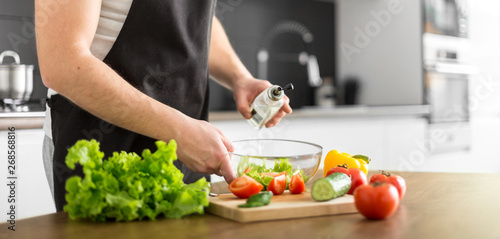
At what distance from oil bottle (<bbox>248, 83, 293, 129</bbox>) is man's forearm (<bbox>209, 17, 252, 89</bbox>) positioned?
177mm

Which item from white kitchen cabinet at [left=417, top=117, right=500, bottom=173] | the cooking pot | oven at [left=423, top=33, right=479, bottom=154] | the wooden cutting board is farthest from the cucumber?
oven at [left=423, top=33, right=479, bottom=154]

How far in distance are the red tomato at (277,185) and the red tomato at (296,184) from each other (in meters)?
0.02

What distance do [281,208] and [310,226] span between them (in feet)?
0.25

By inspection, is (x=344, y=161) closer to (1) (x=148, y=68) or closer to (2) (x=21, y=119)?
(1) (x=148, y=68)

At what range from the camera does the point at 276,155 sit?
1.26 m

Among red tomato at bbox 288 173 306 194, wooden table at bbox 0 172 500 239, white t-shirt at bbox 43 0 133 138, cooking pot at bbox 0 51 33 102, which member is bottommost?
wooden table at bbox 0 172 500 239

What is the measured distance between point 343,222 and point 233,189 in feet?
0.79

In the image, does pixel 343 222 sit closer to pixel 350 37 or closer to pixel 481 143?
pixel 350 37

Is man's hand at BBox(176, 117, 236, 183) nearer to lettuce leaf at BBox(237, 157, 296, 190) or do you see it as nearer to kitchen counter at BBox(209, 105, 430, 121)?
lettuce leaf at BBox(237, 157, 296, 190)

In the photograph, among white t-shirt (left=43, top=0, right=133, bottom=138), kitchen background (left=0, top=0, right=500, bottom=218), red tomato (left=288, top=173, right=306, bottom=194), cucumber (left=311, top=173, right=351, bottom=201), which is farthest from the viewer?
kitchen background (left=0, top=0, right=500, bottom=218)

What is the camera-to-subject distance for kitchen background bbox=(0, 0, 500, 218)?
3.50 metres

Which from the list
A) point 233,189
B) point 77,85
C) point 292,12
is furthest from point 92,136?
point 292,12

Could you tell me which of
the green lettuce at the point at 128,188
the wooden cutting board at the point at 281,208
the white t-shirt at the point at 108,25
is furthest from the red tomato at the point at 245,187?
the white t-shirt at the point at 108,25

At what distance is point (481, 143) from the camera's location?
167 inches
